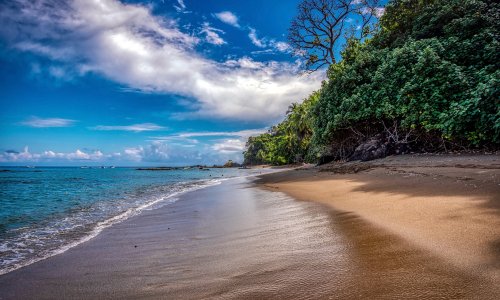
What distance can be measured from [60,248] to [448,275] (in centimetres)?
519

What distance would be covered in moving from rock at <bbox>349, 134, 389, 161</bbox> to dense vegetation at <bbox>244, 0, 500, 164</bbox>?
1.31 ft

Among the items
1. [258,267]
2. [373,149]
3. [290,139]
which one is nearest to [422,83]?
[373,149]

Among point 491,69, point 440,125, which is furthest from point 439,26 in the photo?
point 440,125

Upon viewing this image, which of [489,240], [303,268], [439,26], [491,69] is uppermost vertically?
[439,26]

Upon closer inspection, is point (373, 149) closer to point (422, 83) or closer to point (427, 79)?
point (422, 83)

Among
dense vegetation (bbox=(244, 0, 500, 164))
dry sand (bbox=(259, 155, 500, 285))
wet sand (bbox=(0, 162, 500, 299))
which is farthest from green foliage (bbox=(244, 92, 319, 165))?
wet sand (bbox=(0, 162, 500, 299))

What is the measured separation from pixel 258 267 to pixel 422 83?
→ 13478 millimetres

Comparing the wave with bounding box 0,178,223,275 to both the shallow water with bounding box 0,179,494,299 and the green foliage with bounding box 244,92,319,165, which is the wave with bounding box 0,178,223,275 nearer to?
the shallow water with bounding box 0,179,494,299

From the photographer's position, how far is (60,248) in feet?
15.0

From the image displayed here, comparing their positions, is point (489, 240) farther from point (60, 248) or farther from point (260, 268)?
point (60, 248)

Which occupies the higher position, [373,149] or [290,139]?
[290,139]

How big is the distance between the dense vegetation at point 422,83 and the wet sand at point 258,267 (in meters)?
9.77

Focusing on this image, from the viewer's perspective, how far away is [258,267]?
110 inches

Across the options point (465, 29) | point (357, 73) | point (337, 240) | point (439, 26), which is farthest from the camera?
point (357, 73)
